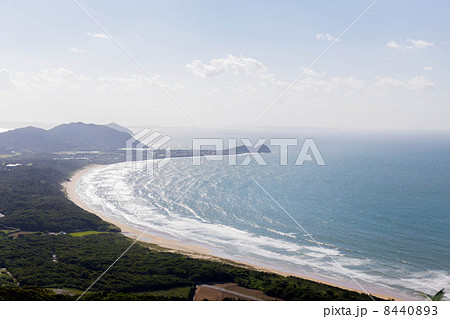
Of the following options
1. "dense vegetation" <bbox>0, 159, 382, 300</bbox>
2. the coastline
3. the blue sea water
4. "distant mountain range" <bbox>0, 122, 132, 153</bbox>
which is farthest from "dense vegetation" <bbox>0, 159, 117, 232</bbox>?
"distant mountain range" <bbox>0, 122, 132, 153</bbox>

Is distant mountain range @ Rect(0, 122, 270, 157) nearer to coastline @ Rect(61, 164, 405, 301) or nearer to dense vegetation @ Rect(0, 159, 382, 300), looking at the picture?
coastline @ Rect(61, 164, 405, 301)

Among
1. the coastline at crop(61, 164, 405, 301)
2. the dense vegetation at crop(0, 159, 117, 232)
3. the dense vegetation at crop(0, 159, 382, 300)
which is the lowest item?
the coastline at crop(61, 164, 405, 301)

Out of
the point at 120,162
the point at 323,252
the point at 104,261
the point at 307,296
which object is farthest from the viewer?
the point at 120,162

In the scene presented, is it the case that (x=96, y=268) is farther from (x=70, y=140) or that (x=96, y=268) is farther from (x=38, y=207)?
(x=70, y=140)

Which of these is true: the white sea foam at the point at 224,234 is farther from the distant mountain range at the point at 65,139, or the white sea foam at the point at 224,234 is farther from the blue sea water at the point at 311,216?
the distant mountain range at the point at 65,139

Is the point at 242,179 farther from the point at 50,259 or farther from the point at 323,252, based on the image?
the point at 50,259

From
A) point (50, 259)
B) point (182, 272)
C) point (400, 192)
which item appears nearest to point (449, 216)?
point (400, 192)
